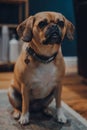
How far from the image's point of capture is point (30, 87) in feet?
4.34

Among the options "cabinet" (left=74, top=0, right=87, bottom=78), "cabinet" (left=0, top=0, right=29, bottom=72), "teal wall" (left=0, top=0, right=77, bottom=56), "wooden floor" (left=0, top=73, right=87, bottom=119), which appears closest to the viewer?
"wooden floor" (left=0, top=73, right=87, bottom=119)

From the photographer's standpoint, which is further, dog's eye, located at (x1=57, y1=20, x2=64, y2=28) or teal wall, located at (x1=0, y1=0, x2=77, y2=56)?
teal wall, located at (x1=0, y1=0, x2=77, y2=56)

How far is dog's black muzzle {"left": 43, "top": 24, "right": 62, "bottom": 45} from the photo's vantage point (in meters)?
1.22

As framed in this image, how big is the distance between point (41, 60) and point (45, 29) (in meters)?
0.15

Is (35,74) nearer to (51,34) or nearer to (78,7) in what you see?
(51,34)

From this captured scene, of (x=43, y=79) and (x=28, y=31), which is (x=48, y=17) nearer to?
(x=28, y=31)

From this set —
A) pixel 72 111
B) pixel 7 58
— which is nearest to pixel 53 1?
pixel 7 58

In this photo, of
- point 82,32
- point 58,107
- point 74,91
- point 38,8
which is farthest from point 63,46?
point 58,107

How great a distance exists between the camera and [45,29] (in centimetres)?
122

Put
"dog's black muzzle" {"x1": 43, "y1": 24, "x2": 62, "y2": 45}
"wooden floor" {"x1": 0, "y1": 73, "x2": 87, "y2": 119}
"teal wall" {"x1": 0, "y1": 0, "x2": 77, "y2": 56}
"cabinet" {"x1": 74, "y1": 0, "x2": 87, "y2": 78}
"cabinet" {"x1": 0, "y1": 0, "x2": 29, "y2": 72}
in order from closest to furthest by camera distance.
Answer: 1. "dog's black muzzle" {"x1": 43, "y1": 24, "x2": 62, "y2": 45}
2. "wooden floor" {"x1": 0, "y1": 73, "x2": 87, "y2": 119}
3. "cabinet" {"x1": 74, "y1": 0, "x2": 87, "y2": 78}
4. "cabinet" {"x1": 0, "y1": 0, "x2": 29, "y2": 72}
5. "teal wall" {"x1": 0, "y1": 0, "x2": 77, "y2": 56}

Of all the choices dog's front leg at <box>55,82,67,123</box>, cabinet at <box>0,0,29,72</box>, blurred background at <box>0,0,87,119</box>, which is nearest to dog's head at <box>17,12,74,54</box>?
dog's front leg at <box>55,82,67,123</box>

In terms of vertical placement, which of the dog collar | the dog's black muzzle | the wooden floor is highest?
the dog's black muzzle

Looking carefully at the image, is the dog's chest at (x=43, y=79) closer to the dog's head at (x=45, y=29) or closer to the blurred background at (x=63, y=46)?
the dog's head at (x=45, y=29)

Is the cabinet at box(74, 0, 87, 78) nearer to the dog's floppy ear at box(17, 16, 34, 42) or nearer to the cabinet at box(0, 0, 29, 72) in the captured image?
the cabinet at box(0, 0, 29, 72)
